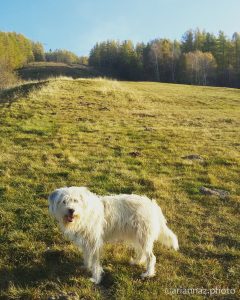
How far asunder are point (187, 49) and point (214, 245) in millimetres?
104342

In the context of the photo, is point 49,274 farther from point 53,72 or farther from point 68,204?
point 53,72

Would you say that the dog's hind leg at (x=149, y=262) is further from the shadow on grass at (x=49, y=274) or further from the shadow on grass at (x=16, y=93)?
the shadow on grass at (x=16, y=93)

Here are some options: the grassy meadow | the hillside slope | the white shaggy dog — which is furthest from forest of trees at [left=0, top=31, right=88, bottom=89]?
the white shaggy dog

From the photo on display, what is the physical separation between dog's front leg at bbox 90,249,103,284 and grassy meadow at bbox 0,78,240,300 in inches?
6.6

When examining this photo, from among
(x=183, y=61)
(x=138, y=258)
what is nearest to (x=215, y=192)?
(x=138, y=258)

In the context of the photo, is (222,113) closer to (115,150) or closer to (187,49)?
(115,150)

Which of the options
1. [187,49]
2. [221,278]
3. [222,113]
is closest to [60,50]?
[187,49]

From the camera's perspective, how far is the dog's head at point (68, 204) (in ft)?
22.5

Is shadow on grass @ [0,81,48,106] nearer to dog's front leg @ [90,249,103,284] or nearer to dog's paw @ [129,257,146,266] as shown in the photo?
dog's paw @ [129,257,146,266]

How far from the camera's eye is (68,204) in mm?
6867

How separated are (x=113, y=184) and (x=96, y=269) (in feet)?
17.9

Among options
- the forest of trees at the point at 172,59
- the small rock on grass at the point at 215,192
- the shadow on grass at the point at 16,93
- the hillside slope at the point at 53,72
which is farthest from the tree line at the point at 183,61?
the small rock on grass at the point at 215,192

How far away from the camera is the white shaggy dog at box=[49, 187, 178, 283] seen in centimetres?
711

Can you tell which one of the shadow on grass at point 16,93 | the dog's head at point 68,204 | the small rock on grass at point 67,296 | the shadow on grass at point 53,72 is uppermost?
the shadow on grass at point 53,72
